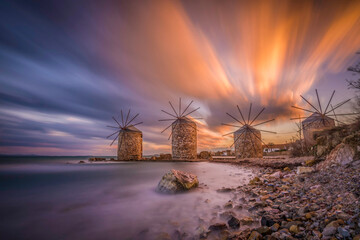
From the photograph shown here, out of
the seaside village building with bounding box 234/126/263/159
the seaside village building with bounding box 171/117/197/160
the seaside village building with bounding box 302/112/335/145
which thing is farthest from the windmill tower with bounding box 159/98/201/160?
the seaside village building with bounding box 302/112/335/145

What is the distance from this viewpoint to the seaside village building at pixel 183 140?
903 inches

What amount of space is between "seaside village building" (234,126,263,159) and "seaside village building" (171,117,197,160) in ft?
22.4

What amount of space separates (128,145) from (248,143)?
770 inches

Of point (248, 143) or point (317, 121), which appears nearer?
point (248, 143)

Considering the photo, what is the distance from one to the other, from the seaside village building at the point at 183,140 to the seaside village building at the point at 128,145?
740 centimetres

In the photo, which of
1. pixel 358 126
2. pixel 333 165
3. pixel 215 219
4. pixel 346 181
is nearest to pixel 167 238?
pixel 215 219

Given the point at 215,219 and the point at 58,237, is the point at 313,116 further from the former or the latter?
the point at 58,237

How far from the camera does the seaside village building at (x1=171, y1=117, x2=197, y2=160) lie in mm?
22942

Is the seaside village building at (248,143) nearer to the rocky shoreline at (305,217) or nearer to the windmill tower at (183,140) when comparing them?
the windmill tower at (183,140)

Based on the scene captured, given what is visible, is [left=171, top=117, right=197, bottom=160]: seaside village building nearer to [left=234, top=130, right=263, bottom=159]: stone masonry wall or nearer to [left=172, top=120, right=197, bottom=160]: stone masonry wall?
[left=172, top=120, right=197, bottom=160]: stone masonry wall

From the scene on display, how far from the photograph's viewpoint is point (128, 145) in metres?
26.0

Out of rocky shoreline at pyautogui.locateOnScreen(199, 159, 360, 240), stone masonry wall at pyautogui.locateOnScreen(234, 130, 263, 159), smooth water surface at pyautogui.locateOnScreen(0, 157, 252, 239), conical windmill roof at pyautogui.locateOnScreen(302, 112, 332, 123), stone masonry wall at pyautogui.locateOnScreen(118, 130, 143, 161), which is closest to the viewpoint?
rocky shoreline at pyautogui.locateOnScreen(199, 159, 360, 240)

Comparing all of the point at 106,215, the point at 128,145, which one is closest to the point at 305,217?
the point at 106,215

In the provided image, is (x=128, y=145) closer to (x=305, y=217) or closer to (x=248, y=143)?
(x=248, y=143)
